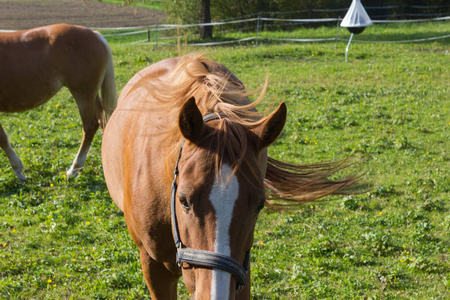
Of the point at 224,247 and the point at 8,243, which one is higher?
the point at 224,247

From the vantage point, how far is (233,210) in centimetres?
169

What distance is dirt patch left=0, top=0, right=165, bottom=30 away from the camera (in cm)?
2369

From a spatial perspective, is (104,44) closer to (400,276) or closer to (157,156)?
(157,156)

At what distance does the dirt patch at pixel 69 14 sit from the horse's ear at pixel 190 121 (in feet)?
71.8

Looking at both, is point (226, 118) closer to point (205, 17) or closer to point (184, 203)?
point (184, 203)

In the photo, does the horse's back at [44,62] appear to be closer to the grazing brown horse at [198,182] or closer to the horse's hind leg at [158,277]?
the grazing brown horse at [198,182]

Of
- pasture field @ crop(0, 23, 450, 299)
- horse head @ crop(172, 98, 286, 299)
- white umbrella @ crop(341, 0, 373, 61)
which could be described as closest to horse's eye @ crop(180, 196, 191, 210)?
horse head @ crop(172, 98, 286, 299)

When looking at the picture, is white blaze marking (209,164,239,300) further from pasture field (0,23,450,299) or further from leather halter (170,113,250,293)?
pasture field (0,23,450,299)

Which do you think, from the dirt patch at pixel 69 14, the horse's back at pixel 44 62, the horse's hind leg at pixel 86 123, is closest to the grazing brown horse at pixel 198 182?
the horse's hind leg at pixel 86 123

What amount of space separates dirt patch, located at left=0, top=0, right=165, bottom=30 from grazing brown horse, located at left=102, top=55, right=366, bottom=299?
21234 millimetres

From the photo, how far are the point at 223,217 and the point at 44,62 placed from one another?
4942mm

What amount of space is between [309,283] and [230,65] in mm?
9193

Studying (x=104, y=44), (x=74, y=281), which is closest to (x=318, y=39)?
(x=104, y=44)

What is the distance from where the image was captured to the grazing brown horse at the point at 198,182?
5.55 ft
